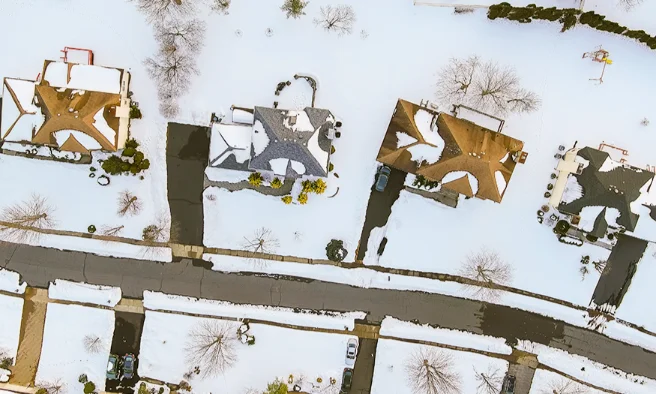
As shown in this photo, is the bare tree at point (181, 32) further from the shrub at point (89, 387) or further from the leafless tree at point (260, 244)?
the shrub at point (89, 387)

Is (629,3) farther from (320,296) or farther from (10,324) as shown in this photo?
(10,324)

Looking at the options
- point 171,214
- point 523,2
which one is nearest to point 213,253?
point 171,214

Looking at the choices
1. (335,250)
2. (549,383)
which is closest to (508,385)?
(549,383)

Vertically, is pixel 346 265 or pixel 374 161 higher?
pixel 374 161

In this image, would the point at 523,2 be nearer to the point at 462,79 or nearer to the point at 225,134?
the point at 462,79

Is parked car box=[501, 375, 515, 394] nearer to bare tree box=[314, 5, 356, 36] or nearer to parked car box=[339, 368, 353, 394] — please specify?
parked car box=[339, 368, 353, 394]
